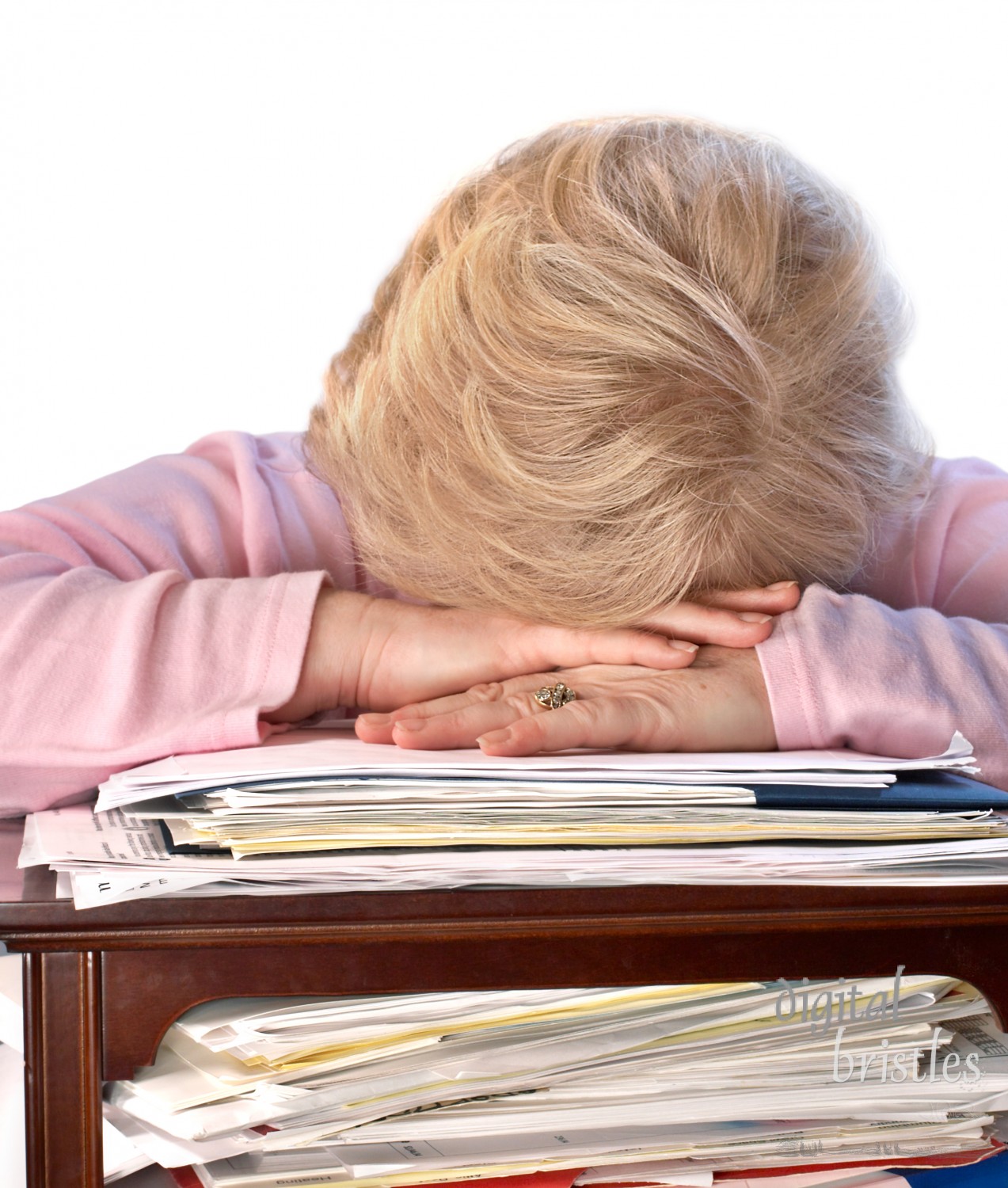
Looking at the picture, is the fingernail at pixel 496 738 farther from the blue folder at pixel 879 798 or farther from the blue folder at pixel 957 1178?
the blue folder at pixel 957 1178

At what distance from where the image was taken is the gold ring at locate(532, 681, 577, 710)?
74 centimetres

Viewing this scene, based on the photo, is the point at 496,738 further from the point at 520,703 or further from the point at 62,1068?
the point at 62,1068

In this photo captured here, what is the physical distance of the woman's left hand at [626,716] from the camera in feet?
2.27

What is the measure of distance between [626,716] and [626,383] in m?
0.19

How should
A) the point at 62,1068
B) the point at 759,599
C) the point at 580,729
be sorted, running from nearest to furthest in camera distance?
the point at 62,1068 < the point at 580,729 < the point at 759,599

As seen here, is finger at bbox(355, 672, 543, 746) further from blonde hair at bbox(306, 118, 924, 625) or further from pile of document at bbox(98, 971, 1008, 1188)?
pile of document at bbox(98, 971, 1008, 1188)

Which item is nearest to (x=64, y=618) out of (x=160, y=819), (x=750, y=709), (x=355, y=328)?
(x=160, y=819)

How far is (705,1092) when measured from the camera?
24.6 inches

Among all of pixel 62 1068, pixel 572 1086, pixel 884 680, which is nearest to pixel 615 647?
pixel 884 680

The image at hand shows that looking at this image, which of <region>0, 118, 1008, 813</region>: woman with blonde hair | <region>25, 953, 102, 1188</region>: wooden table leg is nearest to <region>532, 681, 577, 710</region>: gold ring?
<region>0, 118, 1008, 813</region>: woman with blonde hair

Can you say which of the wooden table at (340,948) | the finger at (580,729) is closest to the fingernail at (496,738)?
A: the finger at (580,729)

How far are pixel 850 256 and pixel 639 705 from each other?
336 millimetres

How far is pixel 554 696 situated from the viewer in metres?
0.74

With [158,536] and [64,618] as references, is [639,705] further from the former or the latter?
[158,536]
